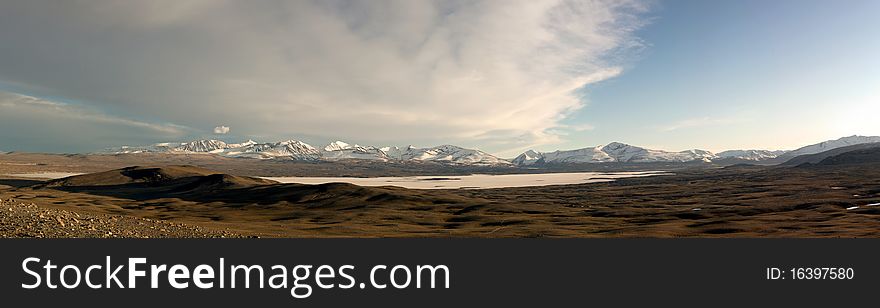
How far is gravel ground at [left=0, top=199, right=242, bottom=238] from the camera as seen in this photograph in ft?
91.7

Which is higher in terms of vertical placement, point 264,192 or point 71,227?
point 71,227

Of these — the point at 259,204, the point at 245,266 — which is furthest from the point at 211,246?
the point at 259,204

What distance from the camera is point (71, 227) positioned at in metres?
30.1

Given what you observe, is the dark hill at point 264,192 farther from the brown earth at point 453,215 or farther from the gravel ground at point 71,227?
the gravel ground at point 71,227

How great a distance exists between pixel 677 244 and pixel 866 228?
182ft

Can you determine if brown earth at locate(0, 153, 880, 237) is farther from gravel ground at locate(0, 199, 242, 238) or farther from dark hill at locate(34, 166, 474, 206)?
gravel ground at locate(0, 199, 242, 238)

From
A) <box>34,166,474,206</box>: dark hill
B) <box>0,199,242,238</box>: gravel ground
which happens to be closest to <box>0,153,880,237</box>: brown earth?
<box>34,166,474,206</box>: dark hill

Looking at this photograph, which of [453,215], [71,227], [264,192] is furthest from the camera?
[264,192]

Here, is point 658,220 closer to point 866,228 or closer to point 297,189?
point 866,228

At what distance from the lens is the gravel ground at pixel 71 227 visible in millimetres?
27938

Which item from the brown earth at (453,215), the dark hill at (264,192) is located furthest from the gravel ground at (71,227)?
the dark hill at (264,192)

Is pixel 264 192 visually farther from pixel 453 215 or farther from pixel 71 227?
pixel 71 227

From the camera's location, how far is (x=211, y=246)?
17328 millimetres

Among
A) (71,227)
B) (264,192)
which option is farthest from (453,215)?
(264,192)
